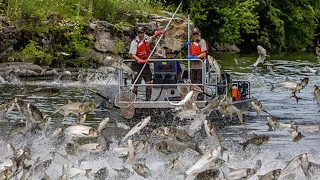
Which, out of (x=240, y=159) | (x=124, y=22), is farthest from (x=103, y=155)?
(x=124, y=22)

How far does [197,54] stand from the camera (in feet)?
64.4

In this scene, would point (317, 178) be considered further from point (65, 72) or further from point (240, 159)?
point (65, 72)

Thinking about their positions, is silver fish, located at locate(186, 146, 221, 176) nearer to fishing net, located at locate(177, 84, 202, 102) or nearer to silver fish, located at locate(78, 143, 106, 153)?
silver fish, located at locate(78, 143, 106, 153)

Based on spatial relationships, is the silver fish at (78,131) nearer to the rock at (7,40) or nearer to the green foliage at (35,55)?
the rock at (7,40)

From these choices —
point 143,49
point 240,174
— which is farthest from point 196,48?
point 240,174

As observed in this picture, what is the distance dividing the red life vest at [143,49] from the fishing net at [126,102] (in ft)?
3.87

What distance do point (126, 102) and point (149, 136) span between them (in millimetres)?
1305

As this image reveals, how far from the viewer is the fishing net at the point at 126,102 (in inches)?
738

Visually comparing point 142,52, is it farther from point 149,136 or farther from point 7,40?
point 7,40

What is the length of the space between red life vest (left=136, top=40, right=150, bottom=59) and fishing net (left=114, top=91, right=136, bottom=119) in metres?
1.18

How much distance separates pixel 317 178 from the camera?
41.3 feet

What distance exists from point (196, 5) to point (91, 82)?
2178 centimetres

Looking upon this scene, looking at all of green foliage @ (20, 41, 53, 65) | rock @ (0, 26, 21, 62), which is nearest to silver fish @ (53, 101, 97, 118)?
rock @ (0, 26, 21, 62)

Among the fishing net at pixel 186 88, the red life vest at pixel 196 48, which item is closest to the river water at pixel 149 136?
the fishing net at pixel 186 88
